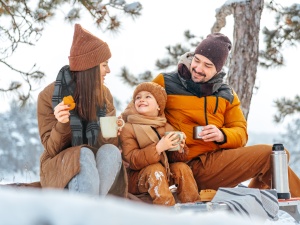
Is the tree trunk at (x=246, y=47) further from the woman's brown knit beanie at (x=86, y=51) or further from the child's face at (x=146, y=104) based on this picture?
the woman's brown knit beanie at (x=86, y=51)

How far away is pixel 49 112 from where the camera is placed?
3.28 metres

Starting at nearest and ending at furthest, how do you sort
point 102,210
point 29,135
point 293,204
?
point 102,210
point 293,204
point 29,135

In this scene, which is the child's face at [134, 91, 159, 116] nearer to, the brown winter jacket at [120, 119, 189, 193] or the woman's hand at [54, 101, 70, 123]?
the brown winter jacket at [120, 119, 189, 193]

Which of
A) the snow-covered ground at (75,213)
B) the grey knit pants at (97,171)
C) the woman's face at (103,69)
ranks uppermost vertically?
the woman's face at (103,69)

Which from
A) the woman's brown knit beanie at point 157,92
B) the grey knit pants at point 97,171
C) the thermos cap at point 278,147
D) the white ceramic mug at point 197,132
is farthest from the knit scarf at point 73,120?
the thermos cap at point 278,147

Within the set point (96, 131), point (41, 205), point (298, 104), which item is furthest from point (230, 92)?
point (298, 104)

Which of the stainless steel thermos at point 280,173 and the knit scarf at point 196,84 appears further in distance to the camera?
the knit scarf at point 196,84

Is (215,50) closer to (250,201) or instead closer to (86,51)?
(86,51)

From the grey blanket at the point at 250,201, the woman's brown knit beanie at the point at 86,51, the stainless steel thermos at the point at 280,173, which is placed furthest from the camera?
the stainless steel thermos at the point at 280,173

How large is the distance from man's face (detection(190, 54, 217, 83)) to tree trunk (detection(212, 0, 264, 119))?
9.60 ft

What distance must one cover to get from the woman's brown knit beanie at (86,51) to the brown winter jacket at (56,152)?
0.67 ft

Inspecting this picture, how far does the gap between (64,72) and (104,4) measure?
13.5 ft

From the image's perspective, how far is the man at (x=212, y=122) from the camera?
3799mm

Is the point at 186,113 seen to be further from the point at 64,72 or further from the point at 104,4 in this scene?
the point at 104,4
